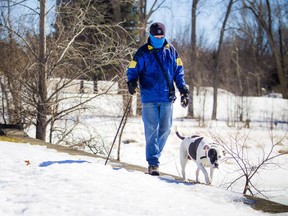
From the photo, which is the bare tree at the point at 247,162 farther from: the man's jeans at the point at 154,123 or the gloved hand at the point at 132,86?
the gloved hand at the point at 132,86

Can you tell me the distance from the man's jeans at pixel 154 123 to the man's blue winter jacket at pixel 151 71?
0.09m

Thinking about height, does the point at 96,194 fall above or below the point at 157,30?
below

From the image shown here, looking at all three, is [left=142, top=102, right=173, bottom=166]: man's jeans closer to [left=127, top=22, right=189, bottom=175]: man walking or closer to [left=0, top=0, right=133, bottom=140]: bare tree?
[left=127, top=22, right=189, bottom=175]: man walking

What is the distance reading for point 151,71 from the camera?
4805mm

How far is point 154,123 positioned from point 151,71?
2.23 ft

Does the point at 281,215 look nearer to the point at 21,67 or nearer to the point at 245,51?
the point at 21,67

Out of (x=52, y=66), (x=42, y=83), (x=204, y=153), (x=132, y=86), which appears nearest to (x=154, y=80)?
(x=132, y=86)

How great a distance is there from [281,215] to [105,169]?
75.1 inches

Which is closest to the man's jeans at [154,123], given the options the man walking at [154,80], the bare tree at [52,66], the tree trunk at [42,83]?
the man walking at [154,80]

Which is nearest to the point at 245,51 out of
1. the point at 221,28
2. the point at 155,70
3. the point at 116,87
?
the point at 221,28

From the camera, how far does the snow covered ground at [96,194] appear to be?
281 centimetres

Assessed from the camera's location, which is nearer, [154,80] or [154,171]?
[154,171]

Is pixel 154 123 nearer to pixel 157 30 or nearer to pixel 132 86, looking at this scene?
pixel 132 86

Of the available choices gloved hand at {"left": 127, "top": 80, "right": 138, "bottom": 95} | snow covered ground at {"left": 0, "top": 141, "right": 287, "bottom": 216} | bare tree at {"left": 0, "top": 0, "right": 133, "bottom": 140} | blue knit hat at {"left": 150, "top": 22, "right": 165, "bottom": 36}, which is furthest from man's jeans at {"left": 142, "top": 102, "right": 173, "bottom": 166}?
bare tree at {"left": 0, "top": 0, "right": 133, "bottom": 140}
